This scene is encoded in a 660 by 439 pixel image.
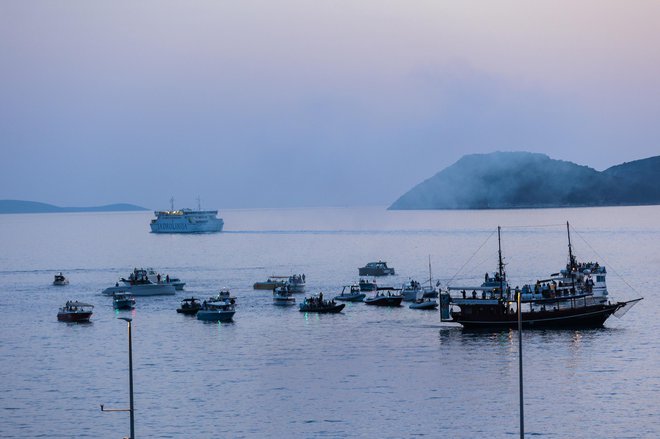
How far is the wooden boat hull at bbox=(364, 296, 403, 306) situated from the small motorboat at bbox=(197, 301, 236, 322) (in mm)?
18156

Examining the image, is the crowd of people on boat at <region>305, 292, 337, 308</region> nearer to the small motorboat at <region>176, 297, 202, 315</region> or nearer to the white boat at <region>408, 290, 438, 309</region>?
the white boat at <region>408, 290, 438, 309</region>

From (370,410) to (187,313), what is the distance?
159ft

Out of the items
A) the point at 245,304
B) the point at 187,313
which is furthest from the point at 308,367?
the point at 245,304

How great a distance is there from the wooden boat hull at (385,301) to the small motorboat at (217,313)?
715 inches

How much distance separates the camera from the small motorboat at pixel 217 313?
304 ft

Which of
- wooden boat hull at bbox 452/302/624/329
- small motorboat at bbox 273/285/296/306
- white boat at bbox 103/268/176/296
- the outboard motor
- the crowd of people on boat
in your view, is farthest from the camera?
white boat at bbox 103/268/176/296

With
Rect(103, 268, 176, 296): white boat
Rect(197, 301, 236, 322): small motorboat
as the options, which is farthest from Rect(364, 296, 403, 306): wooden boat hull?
Rect(103, 268, 176, 296): white boat

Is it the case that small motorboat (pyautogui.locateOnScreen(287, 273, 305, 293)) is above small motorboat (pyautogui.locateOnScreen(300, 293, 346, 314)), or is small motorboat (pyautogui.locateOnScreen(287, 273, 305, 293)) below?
above

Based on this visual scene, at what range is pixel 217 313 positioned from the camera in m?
92.7

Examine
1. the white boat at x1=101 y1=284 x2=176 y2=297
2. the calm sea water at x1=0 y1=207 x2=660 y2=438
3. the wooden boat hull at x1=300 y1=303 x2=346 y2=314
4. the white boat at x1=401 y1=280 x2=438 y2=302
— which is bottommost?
the calm sea water at x1=0 y1=207 x2=660 y2=438

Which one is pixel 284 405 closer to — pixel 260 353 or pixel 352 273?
pixel 260 353

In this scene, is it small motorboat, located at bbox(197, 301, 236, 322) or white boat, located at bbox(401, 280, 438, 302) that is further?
white boat, located at bbox(401, 280, 438, 302)

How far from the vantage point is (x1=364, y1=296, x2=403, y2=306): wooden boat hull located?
10512 cm

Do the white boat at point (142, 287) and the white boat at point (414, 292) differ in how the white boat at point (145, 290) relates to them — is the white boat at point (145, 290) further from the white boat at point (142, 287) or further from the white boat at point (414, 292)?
the white boat at point (414, 292)
